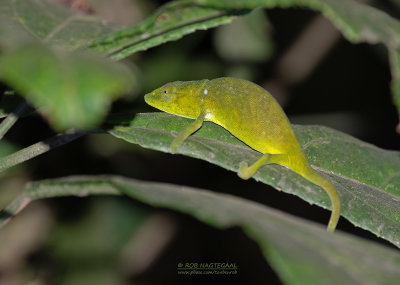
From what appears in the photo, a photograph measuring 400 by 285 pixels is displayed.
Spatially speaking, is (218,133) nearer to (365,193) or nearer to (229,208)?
(365,193)

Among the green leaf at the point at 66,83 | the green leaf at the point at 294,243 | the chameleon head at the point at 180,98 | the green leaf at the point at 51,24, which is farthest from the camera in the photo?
the chameleon head at the point at 180,98

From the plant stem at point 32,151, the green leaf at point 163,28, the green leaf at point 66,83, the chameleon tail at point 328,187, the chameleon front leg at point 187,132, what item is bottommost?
the chameleon tail at point 328,187

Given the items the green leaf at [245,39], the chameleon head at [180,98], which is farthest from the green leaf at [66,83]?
the green leaf at [245,39]

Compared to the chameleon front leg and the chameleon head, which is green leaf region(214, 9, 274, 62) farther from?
the chameleon front leg

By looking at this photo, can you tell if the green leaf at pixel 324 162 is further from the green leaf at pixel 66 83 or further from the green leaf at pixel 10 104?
the green leaf at pixel 66 83

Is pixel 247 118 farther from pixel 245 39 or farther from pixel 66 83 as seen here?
pixel 245 39

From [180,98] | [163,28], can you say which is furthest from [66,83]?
[180,98]

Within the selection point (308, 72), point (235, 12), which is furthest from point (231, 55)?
point (235, 12)
